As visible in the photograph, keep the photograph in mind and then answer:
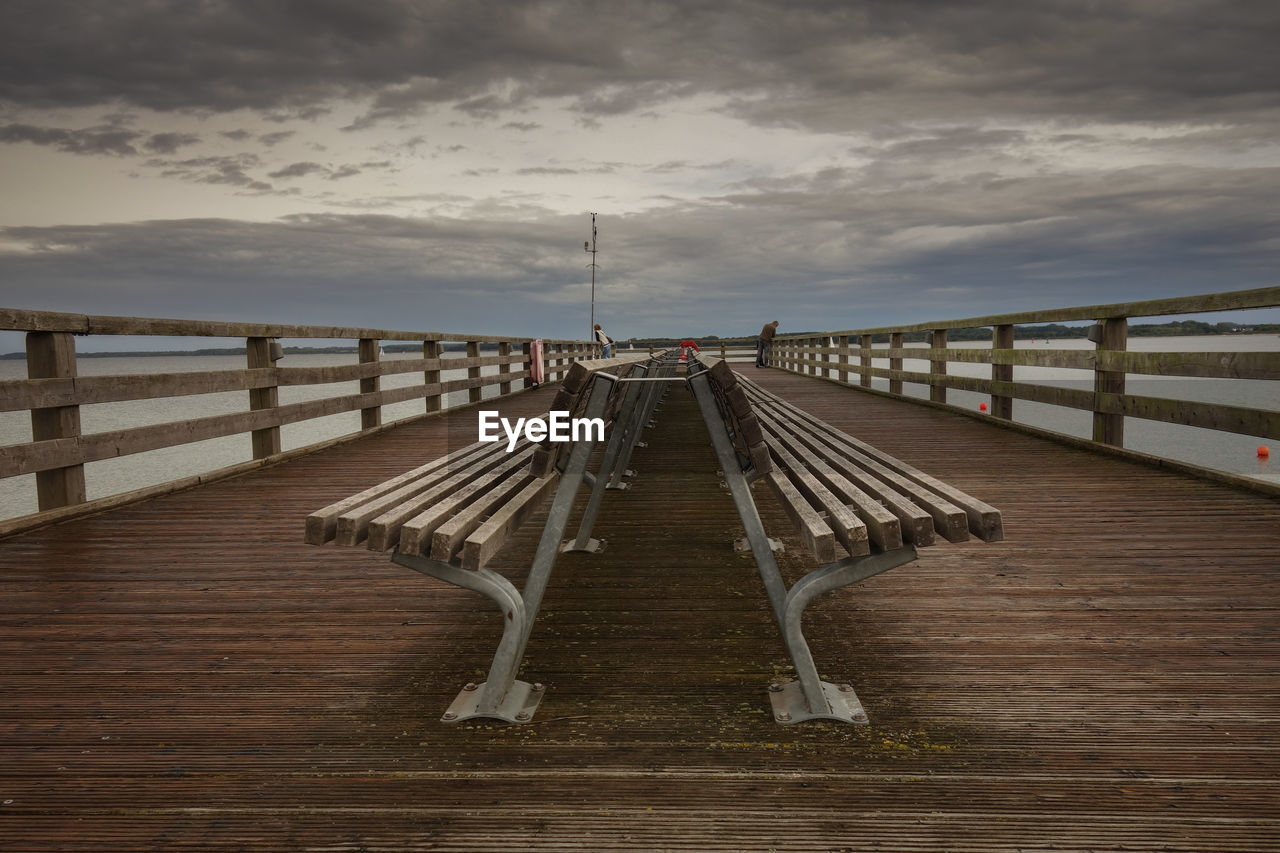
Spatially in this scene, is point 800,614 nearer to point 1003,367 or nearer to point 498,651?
point 498,651

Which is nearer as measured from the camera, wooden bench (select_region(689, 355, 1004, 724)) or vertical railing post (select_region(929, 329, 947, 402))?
wooden bench (select_region(689, 355, 1004, 724))

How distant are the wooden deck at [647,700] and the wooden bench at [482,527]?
4.7 inches

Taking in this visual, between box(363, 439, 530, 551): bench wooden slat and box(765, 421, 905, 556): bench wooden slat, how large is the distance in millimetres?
1121

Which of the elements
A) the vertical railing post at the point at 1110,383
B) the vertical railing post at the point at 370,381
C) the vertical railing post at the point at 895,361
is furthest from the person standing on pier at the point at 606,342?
the vertical railing post at the point at 1110,383

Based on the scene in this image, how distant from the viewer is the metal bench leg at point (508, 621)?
2.14 meters

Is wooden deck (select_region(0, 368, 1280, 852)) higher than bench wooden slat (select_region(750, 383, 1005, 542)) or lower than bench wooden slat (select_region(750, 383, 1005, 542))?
lower

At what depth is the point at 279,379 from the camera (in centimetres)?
646

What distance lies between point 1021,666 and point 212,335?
5.40m

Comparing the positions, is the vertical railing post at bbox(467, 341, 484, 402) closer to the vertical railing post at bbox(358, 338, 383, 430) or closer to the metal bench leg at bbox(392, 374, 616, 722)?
the vertical railing post at bbox(358, 338, 383, 430)

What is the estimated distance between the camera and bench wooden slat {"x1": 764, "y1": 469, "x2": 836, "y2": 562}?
76.6 inches

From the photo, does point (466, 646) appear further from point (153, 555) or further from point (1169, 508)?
point (1169, 508)

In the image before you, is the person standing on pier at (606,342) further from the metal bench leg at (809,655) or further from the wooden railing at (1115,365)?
the metal bench leg at (809,655)

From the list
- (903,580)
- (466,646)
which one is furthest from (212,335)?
(903,580)

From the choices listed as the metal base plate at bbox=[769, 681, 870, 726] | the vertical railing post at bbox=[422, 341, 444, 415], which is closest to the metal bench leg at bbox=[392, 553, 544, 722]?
the metal base plate at bbox=[769, 681, 870, 726]
